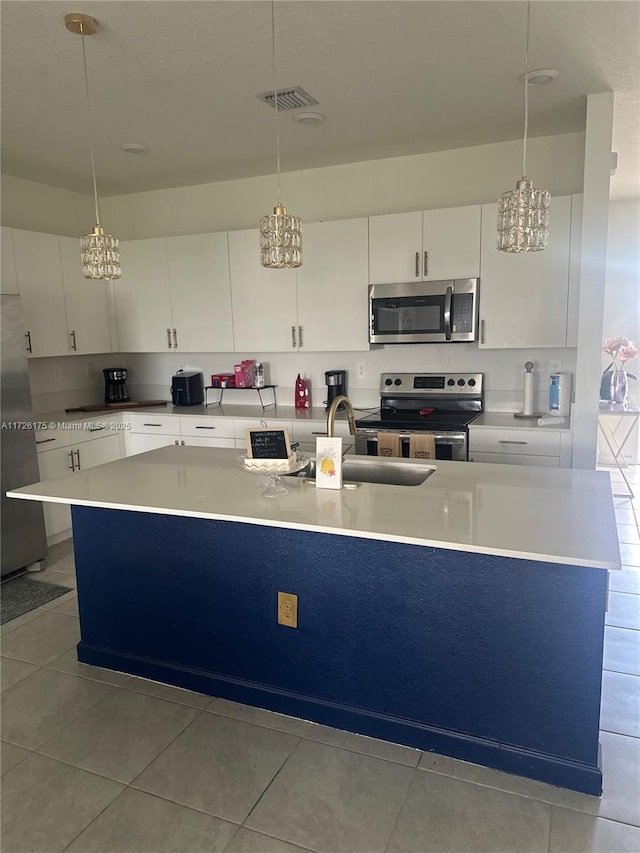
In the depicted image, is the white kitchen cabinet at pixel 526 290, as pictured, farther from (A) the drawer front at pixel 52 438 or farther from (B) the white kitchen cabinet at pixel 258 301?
(A) the drawer front at pixel 52 438

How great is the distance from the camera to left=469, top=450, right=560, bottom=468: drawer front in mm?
3619

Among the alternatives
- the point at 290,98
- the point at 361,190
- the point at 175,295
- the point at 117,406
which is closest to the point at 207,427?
the point at 117,406

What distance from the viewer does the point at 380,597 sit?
7.07ft

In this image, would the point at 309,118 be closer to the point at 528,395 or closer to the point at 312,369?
the point at 312,369

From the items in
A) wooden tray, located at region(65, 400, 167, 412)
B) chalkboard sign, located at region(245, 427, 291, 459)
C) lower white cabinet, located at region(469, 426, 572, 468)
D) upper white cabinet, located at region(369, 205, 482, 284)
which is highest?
upper white cabinet, located at region(369, 205, 482, 284)

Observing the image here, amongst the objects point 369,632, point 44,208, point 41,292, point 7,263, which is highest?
point 44,208

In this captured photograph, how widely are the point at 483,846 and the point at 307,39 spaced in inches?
121

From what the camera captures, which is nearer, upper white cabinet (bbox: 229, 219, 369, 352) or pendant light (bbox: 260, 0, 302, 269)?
pendant light (bbox: 260, 0, 302, 269)

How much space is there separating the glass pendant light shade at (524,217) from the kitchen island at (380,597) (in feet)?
3.05

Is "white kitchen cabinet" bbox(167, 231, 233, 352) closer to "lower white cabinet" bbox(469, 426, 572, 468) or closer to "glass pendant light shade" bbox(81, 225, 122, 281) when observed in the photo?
"glass pendant light shade" bbox(81, 225, 122, 281)

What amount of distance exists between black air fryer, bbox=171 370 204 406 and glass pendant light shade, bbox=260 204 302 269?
8.96ft

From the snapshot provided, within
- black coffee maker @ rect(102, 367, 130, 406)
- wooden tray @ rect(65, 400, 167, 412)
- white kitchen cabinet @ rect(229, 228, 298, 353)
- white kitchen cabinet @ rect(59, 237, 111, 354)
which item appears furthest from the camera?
black coffee maker @ rect(102, 367, 130, 406)

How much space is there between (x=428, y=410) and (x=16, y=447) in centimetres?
277

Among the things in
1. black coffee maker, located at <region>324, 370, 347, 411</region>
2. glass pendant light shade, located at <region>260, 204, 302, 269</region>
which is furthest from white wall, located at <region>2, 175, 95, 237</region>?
glass pendant light shade, located at <region>260, 204, 302, 269</region>
